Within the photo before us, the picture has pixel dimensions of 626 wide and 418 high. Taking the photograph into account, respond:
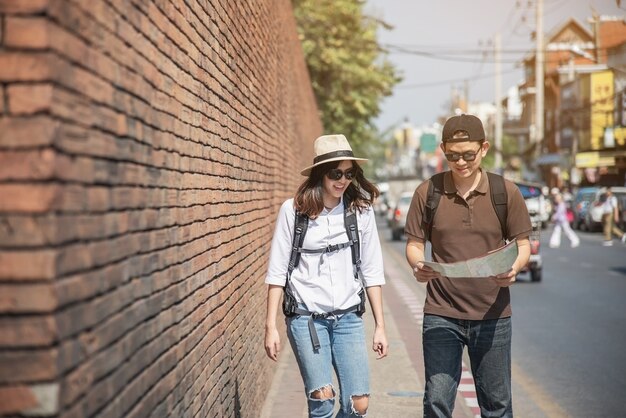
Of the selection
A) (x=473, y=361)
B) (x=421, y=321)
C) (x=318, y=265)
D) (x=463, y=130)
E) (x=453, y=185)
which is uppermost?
(x=463, y=130)

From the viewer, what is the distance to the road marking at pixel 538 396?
8.61 m

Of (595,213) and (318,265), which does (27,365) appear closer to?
(318,265)

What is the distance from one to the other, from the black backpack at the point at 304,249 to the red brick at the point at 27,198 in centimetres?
307

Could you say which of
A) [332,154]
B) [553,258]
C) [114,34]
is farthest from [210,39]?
[553,258]

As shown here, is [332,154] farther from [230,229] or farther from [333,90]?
[333,90]

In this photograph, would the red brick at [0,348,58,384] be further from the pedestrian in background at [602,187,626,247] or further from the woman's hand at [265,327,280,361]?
the pedestrian in background at [602,187,626,247]

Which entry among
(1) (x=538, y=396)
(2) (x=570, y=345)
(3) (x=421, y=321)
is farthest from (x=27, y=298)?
(3) (x=421, y=321)

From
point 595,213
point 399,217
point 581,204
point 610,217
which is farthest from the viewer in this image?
point 581,204

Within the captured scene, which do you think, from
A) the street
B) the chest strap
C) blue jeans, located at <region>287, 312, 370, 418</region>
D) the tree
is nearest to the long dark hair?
the chest strap

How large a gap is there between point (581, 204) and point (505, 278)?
48.2 metres

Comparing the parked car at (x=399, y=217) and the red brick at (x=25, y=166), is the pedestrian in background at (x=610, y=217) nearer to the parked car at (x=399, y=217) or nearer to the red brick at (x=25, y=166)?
the parked car at (x=399, y=217)

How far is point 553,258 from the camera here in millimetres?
30594

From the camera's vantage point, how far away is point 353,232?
5.52 m

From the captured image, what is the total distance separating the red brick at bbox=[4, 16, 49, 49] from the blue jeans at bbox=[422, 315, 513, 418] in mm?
3435
